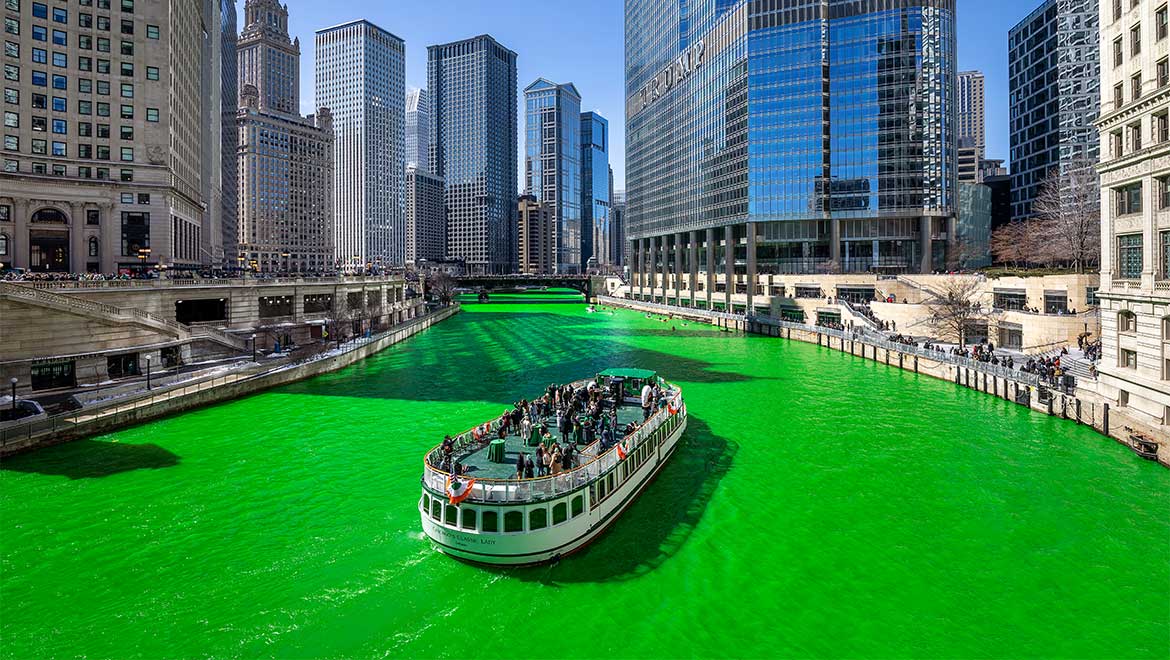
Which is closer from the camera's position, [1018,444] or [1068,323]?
[1018,444]

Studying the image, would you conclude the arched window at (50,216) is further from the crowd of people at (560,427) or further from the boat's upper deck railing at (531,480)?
the boat's upper deck railing at (531,480)

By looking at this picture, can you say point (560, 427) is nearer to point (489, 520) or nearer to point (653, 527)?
point (653, 527)

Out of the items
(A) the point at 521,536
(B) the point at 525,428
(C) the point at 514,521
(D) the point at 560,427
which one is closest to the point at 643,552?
(A) the point at 521,536

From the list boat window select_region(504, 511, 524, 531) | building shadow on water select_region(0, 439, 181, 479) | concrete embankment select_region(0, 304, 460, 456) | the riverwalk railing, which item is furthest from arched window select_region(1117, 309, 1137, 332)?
concrete embankment select_region(0, 304, 460, 456)

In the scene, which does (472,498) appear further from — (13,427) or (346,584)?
(13,427)

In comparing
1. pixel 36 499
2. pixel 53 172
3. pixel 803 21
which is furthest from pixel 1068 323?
pixel 53 172

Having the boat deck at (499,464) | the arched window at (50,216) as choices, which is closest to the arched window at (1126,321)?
the boat deck at (499,464)

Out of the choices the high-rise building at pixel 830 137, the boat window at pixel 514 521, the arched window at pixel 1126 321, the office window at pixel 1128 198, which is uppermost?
the high-rise building at pixel 830 137
